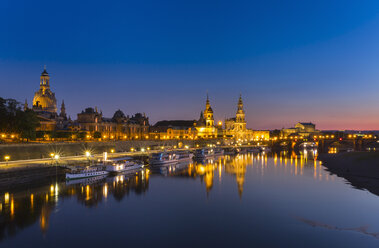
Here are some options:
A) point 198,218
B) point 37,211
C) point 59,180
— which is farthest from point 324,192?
point 59,180

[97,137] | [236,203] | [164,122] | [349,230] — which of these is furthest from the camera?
[164,122]

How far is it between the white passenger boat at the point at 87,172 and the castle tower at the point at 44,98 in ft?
299

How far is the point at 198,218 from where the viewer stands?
107 ft

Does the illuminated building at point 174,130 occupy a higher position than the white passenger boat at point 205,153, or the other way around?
the illuminated building at point 174,130

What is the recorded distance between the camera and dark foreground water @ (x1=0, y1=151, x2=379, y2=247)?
2633cm

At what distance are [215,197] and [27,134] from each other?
152ft

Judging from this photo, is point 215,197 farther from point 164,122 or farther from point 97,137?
point 164,122

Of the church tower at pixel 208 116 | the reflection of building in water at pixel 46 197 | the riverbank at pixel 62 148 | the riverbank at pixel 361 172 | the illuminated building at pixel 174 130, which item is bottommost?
the reflection of building in water at pixel 46 197

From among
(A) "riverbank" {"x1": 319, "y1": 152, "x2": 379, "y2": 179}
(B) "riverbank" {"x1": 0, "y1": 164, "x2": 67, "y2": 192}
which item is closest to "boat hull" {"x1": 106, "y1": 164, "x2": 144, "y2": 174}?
(B) "riverbank" {"x1": 0, "y1": 164, "x2": 67, "y2": 192}

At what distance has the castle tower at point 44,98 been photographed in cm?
13751

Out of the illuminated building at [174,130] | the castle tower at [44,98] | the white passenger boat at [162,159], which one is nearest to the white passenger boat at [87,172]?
the white passenger boat at [162,159]

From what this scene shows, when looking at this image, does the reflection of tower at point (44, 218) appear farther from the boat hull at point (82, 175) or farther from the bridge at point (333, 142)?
the bridge at point (333, 142)

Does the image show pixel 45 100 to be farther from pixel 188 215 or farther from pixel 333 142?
pixel 333 142

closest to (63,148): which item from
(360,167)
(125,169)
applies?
(125,169)
